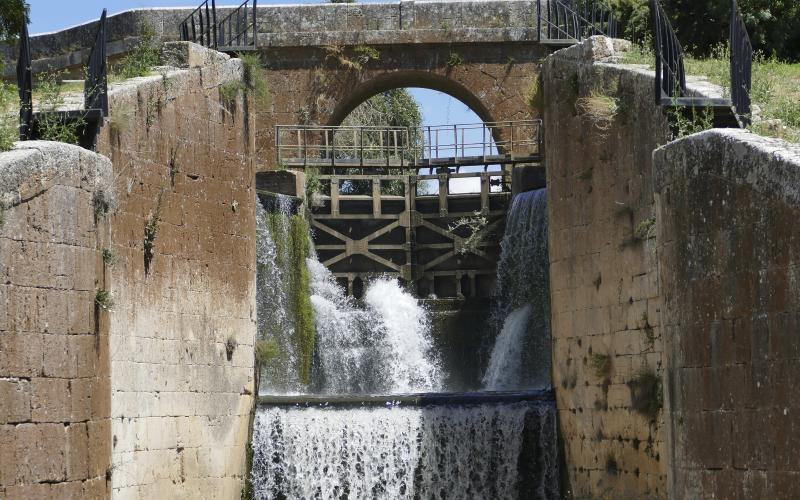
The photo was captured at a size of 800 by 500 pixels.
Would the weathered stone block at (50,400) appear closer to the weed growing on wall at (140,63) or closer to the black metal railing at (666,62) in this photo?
the weed growing on wall at (140,63)

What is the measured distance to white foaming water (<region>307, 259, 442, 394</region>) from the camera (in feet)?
72.1

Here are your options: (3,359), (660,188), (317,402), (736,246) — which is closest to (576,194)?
(317,402)

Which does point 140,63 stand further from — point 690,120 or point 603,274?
point 690,120

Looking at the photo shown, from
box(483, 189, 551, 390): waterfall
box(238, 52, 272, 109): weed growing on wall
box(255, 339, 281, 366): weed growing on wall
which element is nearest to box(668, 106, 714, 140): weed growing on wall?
box(238, 52, 272, 109): weed growing on wall

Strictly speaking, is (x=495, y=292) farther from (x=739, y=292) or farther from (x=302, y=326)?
(x=739, y=292)

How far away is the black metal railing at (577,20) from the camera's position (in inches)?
738

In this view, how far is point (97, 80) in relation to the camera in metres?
13.5

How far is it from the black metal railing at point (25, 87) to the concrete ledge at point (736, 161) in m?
5.10

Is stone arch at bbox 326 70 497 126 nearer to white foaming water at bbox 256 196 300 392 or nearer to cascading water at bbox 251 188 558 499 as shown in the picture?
white foaming water at bbox 256 196 300 392

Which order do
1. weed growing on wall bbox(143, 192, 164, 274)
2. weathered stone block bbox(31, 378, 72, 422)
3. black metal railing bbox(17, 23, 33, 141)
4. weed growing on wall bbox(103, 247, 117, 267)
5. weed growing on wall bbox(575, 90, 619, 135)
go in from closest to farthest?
weathered stone block bbox(31, 378, 72, 422)
weed growing on wall bbox(103, 247, 117, 267)
black metal railing bbox(17, 23, 33, 141)
weed growing on wall bbox(143, 192, 164, 274)
weed growing on wall bbox(575, 90, 619, 135)

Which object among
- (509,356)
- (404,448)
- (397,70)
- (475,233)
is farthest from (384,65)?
(404,448)

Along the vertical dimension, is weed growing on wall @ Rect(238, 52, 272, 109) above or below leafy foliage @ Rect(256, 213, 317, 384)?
above

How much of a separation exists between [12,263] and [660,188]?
15.5 feet

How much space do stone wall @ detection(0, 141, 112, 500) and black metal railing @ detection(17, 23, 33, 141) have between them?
1.08 meters
